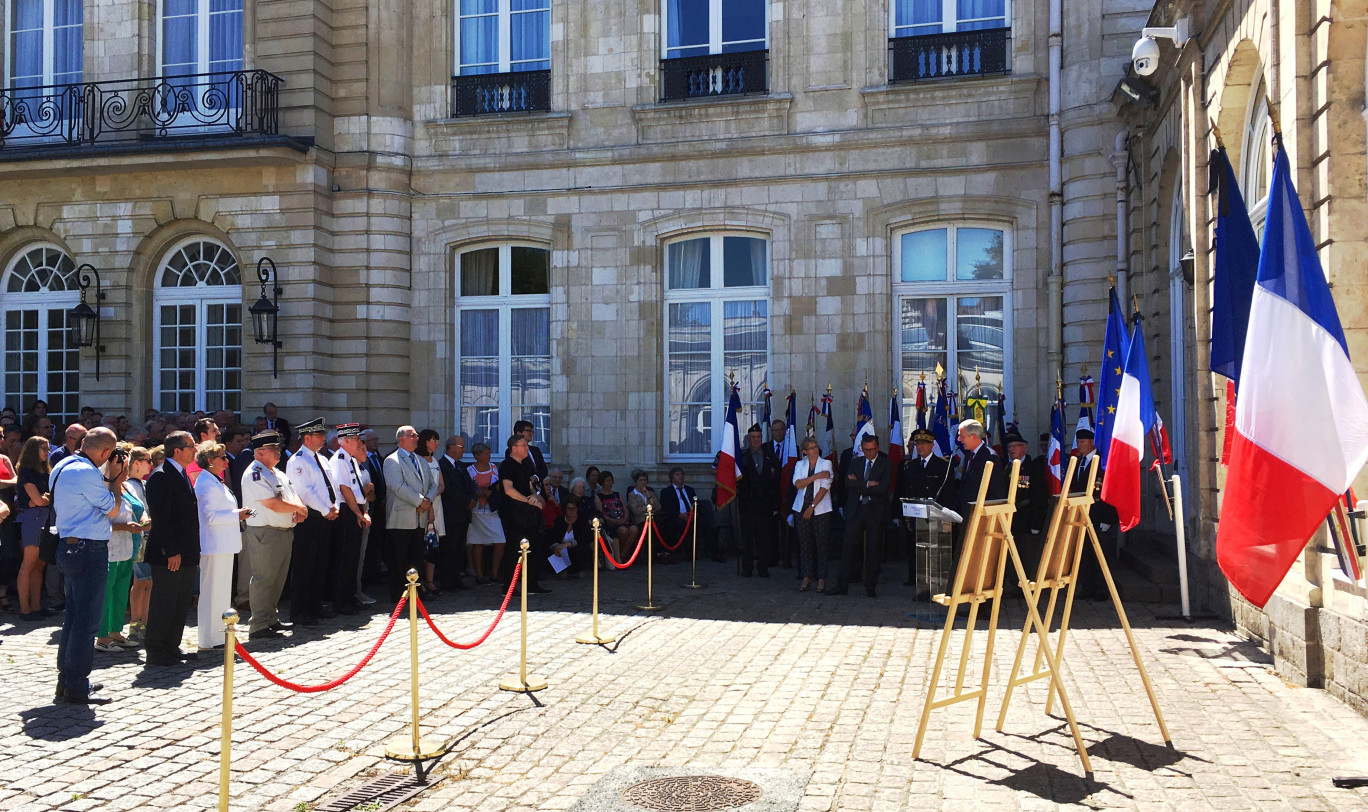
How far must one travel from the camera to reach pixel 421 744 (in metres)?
6.11

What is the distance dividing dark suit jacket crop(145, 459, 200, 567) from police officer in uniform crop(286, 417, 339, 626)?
1515 millimetres

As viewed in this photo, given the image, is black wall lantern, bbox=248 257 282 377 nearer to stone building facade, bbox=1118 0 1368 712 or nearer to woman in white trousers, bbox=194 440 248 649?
woman in white trousers, bbox=194 440 248 649

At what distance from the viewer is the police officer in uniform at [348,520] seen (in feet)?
33.4

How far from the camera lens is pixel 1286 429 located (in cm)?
504

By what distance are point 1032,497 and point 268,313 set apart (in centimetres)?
997

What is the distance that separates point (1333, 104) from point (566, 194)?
10.5 metres

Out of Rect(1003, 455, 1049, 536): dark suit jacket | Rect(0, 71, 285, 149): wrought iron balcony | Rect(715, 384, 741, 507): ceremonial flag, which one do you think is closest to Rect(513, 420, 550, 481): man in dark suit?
Rect(715, 384, 741, 507): ceremonial flag

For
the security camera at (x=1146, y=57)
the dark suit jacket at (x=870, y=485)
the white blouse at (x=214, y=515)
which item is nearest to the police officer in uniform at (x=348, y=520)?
the white blouse at (x=214, y=515)

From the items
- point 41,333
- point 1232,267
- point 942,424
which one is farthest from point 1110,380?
point 41,333

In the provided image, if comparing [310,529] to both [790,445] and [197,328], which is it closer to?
[790,445]

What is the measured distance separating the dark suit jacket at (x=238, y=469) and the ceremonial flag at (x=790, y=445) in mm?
5711

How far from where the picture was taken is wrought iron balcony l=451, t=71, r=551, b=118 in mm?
16266

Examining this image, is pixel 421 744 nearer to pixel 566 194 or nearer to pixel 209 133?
pixel 566 194

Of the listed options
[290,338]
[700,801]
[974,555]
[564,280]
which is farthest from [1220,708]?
[290,338]
